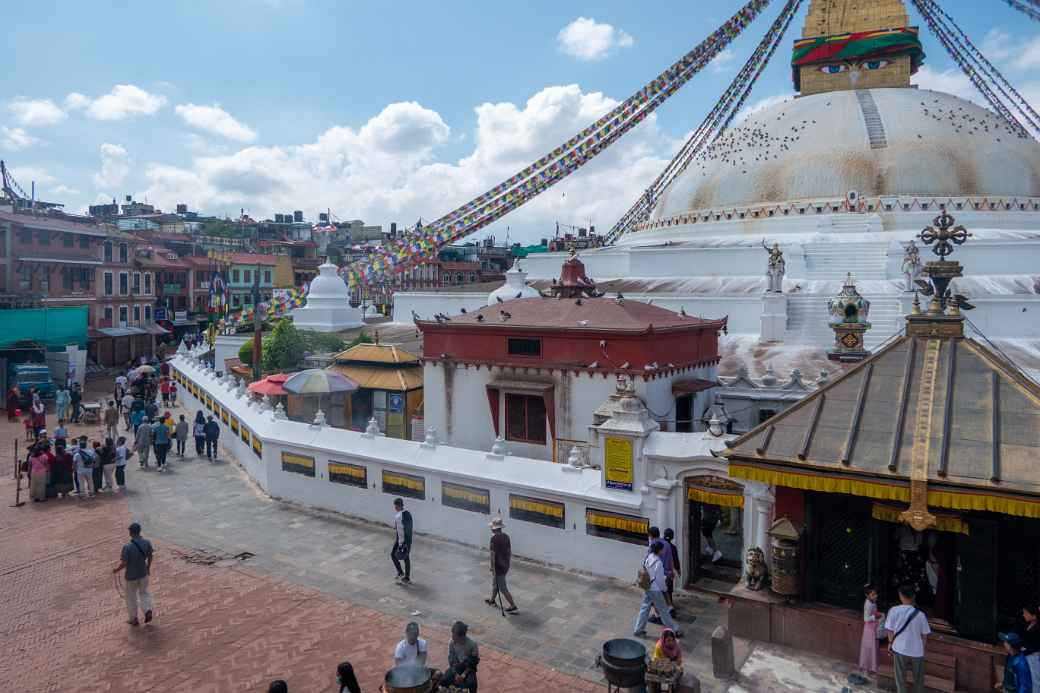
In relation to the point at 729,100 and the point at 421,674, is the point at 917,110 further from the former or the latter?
the point at 421,674

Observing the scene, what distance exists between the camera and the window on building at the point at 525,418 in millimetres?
14664

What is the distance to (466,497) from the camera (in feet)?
41.0

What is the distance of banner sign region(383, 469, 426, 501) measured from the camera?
13.1 meters

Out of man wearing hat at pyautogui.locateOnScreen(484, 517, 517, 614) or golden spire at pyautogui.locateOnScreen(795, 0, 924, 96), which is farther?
golden spire at pyautogui.locateOnScreen(795, 0, 924, 96)

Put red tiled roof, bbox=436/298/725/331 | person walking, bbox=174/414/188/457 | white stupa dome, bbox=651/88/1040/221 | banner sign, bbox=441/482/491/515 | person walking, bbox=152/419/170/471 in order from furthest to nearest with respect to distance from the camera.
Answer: white stupa dome, bbox=651/88/1040/221, person walking, bbox=174/414/188/457, person walking, bbox=152/419/170/471, red tiled roof, bbox=436/298/725/331, banner sign, bbox=441/482/491/515

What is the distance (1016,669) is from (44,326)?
3588cm

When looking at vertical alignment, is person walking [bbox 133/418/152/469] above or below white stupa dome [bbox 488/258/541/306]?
below

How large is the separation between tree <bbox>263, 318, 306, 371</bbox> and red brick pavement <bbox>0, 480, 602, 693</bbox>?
480 inches

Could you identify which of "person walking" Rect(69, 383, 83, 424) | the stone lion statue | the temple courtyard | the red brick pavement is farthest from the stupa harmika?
"person walking" Rect(69, 383, 83, 424)

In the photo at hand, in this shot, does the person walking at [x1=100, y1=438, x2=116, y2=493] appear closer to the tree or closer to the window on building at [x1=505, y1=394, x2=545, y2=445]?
the tree

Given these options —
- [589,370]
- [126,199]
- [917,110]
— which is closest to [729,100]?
[917,110]

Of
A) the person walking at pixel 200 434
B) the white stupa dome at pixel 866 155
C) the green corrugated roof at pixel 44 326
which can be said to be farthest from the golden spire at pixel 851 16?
the green corrugated roof at pixel 44 326

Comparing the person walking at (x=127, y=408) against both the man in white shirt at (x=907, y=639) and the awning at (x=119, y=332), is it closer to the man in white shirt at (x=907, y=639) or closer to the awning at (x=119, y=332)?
the awning at (x=119, y=332)

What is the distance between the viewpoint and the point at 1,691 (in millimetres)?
8266
